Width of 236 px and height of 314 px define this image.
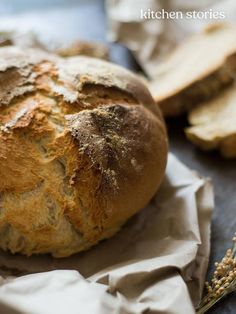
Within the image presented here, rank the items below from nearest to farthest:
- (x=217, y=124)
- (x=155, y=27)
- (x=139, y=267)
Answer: (x=139, y=267)
(x=217, y=124)
(x=155, y=27)

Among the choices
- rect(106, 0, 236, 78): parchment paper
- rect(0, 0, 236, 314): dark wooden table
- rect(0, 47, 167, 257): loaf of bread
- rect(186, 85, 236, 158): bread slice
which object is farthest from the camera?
rect(106, 0, 236, 78): parchment paper

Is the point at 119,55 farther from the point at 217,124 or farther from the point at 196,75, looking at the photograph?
the point at 217,124

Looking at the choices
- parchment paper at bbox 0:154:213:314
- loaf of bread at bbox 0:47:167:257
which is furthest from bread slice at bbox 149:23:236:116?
loaf of bread at bbox 0:47:167:257

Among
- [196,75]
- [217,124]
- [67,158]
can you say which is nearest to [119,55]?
[196,75]

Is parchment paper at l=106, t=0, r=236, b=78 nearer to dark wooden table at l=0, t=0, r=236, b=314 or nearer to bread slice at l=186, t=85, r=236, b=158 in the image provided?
dark wooden table at l=0, t=0, r=236, b=314

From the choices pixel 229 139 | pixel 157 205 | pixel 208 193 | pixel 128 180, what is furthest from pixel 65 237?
pixel 229 139

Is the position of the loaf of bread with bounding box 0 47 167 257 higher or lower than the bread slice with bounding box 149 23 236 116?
higher

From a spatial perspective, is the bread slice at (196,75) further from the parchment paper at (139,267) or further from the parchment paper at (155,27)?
the parchment paper at (139,267)
